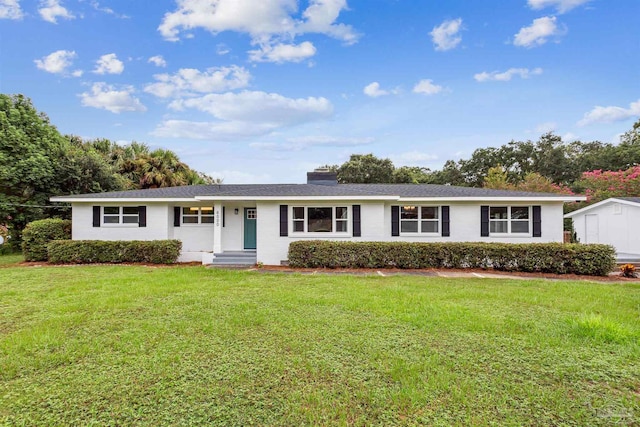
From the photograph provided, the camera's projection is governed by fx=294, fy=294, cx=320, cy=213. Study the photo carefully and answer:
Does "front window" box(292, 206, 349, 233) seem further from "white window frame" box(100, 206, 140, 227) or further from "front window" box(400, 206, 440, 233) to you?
"white window frame" box(100, 206, 140, 227)

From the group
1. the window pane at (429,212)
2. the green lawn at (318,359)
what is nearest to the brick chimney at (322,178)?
the window pane at (429,212)

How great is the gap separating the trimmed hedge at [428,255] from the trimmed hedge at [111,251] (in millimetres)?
5074

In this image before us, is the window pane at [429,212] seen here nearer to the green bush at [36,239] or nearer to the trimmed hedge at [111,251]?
the trimmed hedge at [111,251]

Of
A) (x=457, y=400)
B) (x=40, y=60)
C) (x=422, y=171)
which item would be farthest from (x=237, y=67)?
(x=422, y=171)

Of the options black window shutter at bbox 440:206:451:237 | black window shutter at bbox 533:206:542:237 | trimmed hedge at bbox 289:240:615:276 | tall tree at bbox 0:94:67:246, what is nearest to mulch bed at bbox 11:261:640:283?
trimmed hedge at bbox 289:240:615:276

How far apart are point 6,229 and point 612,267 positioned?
90.4ft

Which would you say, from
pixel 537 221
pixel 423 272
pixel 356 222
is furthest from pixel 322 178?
pixel 537 221

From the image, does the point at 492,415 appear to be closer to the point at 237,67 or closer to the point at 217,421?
the point at 217,421

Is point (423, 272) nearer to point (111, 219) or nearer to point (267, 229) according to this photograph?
point (267, 229)

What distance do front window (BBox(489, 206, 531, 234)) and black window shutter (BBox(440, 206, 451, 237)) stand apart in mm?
1678

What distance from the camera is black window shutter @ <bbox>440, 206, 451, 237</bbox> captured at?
1173 cm

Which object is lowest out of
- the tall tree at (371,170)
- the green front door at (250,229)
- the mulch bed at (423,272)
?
the mulch bed at (423,272)

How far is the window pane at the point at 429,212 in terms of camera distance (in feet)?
39.4

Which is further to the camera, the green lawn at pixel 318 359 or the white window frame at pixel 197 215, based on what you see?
the white window frame at pixel 197 215
